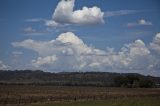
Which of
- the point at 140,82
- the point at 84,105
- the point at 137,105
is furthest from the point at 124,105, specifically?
the point at 140,82

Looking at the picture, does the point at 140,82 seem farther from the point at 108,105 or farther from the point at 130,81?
the point at 108,105

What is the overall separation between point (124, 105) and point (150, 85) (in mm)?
121050

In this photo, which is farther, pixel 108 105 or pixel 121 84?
pixel 121 84

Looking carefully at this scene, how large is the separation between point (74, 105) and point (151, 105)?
9.49 meters

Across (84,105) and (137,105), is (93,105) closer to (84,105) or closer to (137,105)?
(84,105)

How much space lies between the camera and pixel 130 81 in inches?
6698

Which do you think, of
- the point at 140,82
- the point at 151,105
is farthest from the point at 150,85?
the point at 151,105

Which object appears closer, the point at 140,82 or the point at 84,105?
the point at 84,105

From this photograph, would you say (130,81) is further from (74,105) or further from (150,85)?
(74,105)

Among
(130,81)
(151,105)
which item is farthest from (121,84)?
(151,105)

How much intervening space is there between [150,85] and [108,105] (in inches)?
4783

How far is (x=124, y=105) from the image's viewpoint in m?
48.1

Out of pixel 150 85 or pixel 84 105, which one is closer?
pixel 84 105

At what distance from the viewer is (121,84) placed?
578 ft
